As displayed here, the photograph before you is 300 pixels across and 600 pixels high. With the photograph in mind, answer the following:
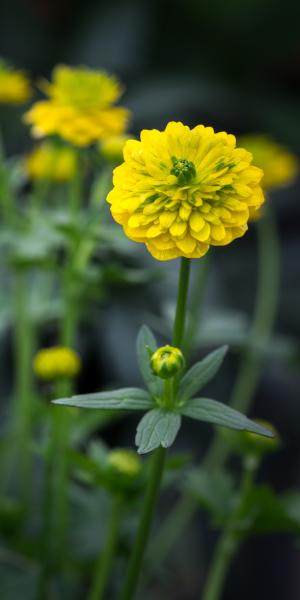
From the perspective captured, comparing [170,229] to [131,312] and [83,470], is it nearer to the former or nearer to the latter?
[83,470]

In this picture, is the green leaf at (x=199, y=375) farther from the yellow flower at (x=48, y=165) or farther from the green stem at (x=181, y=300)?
the yellow flower at (x=48, y=165)

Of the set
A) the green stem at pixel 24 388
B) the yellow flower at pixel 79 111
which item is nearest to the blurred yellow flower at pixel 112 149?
the yellow flower at pixel 79 111

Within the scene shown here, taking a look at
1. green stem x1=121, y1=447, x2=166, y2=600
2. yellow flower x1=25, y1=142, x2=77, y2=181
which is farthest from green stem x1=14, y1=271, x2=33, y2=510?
green stem x1=121, y1=447, x2=166, y2=600

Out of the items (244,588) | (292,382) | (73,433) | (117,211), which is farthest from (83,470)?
(292,382)

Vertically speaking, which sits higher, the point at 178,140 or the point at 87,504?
the point at 178,140

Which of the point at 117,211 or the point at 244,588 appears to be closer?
the point at 117,211
